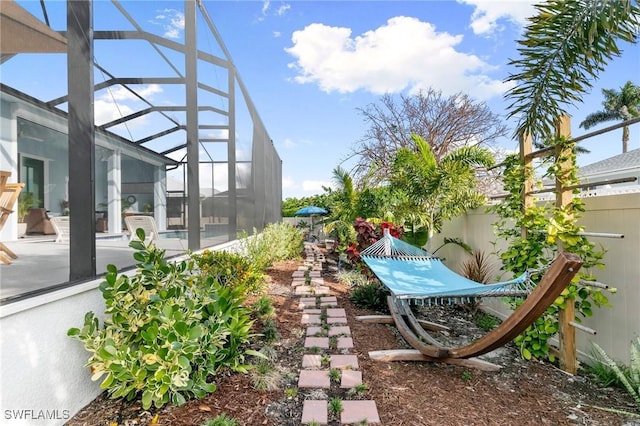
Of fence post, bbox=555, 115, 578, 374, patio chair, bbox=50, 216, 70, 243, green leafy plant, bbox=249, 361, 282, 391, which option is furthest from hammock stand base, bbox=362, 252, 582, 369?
patio chair, bbox=50, 216, 70, 243

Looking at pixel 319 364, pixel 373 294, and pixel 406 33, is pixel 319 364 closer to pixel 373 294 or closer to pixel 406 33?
pixel 373 294

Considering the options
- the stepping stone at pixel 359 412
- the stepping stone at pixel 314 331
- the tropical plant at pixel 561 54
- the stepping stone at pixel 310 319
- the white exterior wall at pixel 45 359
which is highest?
the tropical plant at pixel 561 54

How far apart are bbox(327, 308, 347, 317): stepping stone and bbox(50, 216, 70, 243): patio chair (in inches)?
104

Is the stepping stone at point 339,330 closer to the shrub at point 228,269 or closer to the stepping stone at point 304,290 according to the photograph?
the shrub at point 228,269

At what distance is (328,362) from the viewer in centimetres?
271

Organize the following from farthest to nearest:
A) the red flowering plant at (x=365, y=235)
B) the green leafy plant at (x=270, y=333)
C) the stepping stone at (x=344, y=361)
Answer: the red flowering plant at (x=365, y=235) → the green leafy plant at (x=270, y=333) → the stepping stone at (x=344, y=361)

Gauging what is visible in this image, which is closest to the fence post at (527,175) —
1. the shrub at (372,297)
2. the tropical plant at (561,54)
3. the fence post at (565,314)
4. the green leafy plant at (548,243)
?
the green leafy plant at (548,243)

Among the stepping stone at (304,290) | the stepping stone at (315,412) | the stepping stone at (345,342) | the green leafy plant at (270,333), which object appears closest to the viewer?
the stepping stone at (315,412)

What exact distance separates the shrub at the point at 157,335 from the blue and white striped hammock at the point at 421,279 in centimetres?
149

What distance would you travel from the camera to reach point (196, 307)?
2.21 meters

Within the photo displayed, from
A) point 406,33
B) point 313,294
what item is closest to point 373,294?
point 313,294

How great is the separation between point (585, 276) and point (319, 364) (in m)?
2.21

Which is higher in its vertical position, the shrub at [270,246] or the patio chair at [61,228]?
the patio chair at [61,228]

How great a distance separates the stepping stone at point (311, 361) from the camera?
265 centimetres
